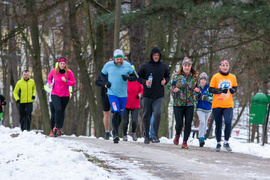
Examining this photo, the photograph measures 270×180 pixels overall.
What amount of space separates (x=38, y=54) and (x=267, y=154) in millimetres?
13832

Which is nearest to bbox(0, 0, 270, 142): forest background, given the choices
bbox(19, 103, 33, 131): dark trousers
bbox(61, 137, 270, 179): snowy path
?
bbox(19, 103, 33, 131): dark trousers

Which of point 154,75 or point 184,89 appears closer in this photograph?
point 184,89

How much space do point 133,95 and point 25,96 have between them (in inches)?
155

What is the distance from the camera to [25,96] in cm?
1407

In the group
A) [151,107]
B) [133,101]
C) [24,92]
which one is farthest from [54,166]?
[24,92]

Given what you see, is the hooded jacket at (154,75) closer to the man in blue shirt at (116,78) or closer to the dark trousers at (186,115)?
the man in blue shirt at (116,78)

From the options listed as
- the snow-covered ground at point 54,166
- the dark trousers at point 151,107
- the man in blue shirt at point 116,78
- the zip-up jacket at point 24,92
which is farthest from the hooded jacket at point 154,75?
the zip-up jacket at point 24,92

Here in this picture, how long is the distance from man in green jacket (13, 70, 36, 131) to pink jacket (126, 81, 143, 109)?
12.0 ft

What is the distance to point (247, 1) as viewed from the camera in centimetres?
1430

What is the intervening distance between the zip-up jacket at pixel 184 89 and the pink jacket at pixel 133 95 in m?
2.18

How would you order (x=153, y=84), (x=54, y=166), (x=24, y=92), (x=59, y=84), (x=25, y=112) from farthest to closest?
(x=25, y=112) < (x=24, y=92) < (x=59, y=84) < (x=153, y=84) < (x=54, y=166)

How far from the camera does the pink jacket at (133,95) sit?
1174 centimetres

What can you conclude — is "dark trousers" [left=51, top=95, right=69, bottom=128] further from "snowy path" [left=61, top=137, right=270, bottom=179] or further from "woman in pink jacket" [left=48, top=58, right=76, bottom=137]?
"snowy path" [left=61, top=137, right=270, bottom=179]

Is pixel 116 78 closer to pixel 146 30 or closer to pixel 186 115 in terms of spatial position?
pixel 186 115
